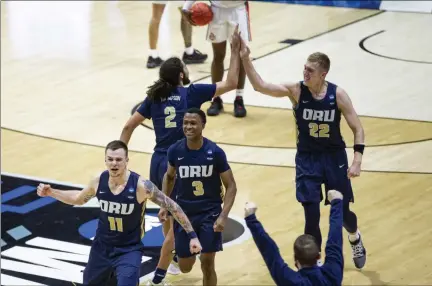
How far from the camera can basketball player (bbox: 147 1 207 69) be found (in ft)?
53.0

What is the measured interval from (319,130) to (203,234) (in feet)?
4.37

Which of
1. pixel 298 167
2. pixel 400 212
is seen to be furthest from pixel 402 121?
pixel 298 167

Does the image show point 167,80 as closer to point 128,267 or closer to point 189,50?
point 128,267

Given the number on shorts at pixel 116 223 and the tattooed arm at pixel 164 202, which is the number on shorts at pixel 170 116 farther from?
the number on shorts at pixel 116 223

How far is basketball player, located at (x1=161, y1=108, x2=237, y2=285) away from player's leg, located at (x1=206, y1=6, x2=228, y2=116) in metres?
5.00

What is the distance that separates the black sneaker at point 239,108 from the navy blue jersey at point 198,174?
493cm

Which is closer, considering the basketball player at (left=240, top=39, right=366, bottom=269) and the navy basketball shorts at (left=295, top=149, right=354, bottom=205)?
the basketball player at (left=240, top=39, right=366, bottom=269)

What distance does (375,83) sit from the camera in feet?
40.6

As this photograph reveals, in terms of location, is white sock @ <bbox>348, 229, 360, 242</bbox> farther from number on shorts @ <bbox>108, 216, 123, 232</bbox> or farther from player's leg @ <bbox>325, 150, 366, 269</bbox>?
number on shorts @ <bbox>108, 216, 123, 232</bbox>

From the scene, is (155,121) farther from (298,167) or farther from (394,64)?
(394,64)

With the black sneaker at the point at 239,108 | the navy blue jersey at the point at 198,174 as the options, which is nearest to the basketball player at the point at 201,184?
the navy blue jersey at the point at 198,174

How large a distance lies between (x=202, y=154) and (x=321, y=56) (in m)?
1.27

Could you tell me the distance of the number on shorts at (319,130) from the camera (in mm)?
8984

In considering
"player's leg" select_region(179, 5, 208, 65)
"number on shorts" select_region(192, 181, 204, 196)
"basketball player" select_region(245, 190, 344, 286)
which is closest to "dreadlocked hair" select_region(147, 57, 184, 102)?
"number on shorts" select_region(192, 181, 204, 196)
